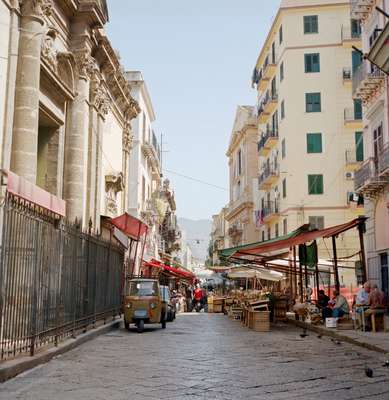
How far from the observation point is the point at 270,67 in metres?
43.6

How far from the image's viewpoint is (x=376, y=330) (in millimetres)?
15383

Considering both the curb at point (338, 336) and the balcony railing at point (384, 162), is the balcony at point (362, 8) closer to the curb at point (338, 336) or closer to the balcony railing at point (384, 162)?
the balcony railing at point (384, 162)

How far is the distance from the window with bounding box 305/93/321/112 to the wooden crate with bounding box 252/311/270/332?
24704mm

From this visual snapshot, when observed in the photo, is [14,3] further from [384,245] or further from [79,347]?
[384,245]

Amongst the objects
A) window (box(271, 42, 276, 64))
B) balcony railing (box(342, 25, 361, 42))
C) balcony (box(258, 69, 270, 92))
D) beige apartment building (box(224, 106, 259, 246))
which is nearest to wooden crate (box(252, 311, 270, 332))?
balcony railing (box(342, 25, 361, 42))

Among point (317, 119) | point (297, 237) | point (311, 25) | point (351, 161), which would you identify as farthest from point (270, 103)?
point (297, 237)

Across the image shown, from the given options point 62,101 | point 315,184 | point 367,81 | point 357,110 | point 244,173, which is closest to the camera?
point 62,101

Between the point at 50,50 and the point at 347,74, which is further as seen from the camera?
the point at 347,74

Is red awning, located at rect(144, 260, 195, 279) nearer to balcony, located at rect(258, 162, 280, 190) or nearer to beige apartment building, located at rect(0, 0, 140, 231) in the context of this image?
beige apartment building, located at rect(0, 0, 140, 231)

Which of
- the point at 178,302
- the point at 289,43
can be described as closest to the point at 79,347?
the point at 178,302

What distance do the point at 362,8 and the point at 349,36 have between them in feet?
57.2

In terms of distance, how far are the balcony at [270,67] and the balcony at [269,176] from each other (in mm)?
6778

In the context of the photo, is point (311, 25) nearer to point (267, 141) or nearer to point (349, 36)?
point (349, 36)

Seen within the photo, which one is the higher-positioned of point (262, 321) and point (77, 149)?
point (77, 149)
